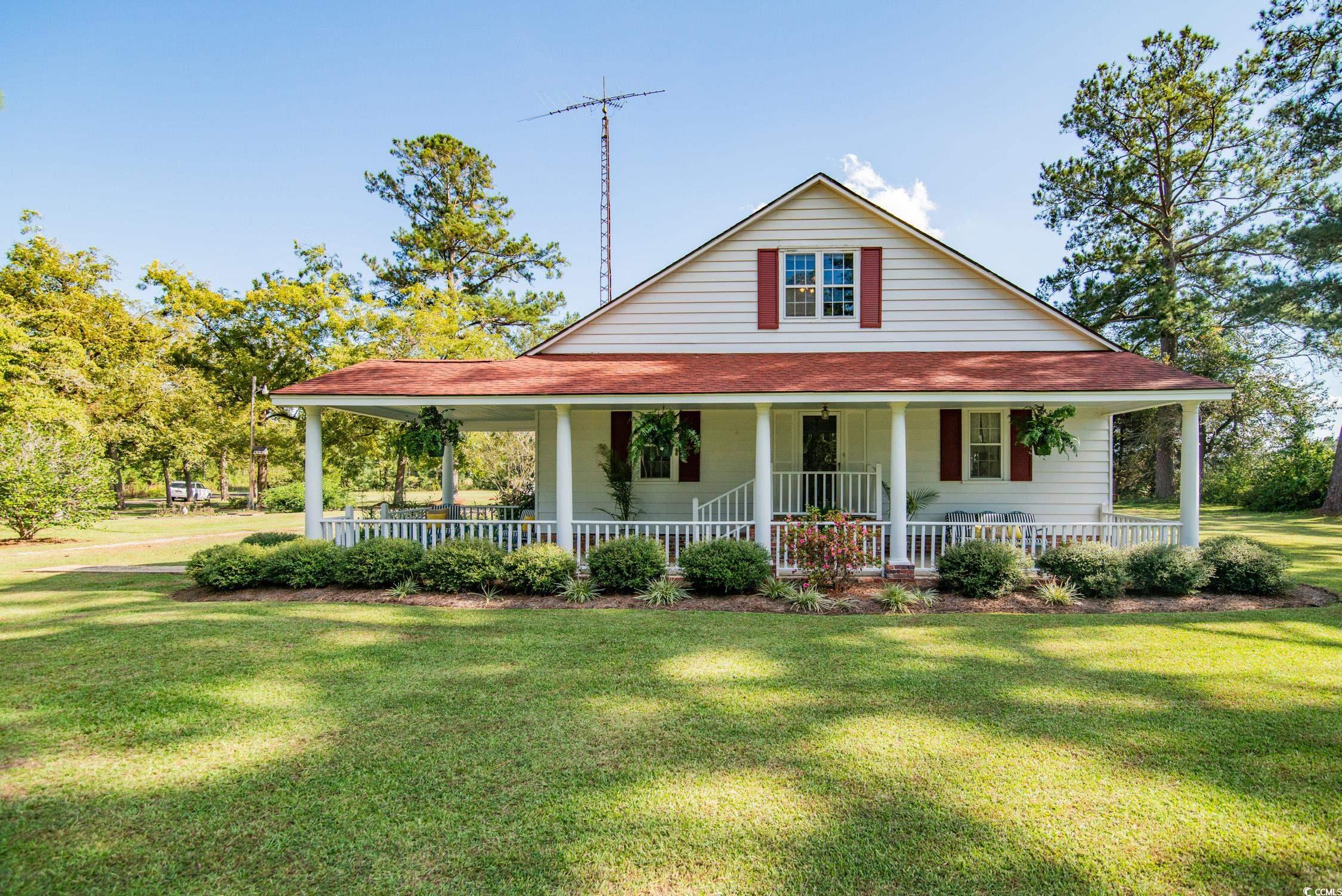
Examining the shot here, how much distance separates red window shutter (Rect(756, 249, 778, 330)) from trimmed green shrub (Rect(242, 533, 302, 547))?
9.66 meters

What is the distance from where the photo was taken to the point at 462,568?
920 centimetres

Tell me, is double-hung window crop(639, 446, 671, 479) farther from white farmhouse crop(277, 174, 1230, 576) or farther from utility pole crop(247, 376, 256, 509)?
utility pole crop(247, 376, 256, 509)

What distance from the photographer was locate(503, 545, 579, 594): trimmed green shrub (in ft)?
29.8

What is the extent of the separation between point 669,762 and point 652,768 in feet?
0.45

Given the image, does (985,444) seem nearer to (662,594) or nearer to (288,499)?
(662,594)

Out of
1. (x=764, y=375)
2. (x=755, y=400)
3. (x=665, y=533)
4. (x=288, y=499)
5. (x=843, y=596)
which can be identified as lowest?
(x=288, y=499)

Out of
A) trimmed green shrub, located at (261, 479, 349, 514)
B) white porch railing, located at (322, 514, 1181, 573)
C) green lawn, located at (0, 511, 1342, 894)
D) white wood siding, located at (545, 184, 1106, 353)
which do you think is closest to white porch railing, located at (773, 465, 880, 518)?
white porch railing, located at (322, 514, 1181, 573)

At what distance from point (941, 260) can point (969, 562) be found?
649 centimetres

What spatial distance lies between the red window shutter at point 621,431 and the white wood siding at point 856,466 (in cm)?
26

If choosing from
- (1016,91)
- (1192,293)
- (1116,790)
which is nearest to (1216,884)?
(1116,790)

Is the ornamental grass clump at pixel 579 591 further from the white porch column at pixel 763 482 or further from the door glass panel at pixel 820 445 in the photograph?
the door glass panel at pixel 820 445

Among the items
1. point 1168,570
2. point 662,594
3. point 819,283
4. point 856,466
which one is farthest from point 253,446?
point 1168,570

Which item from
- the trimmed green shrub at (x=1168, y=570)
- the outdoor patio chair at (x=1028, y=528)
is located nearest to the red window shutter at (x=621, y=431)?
the outdoor patio chair at (x=1028, y=528)

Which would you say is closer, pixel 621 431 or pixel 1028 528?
pixel 1028 528
